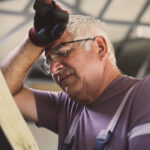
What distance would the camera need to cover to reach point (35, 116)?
5.28 ft

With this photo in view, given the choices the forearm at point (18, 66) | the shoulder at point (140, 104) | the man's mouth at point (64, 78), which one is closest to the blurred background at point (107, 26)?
the forearm at point (18, 66)

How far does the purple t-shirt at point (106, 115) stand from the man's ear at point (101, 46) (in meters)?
0.14

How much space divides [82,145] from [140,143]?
314 millimetres

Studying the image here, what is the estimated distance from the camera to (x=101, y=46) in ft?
4.69

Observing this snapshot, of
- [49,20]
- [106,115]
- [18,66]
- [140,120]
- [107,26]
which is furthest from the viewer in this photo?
[107,26]

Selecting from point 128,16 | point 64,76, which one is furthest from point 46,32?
point 128,16

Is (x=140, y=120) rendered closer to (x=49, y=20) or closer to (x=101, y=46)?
(x=101, y=46)

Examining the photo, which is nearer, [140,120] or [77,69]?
[140,120]

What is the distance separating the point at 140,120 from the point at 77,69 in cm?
40

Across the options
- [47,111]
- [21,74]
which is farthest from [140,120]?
[21,74]

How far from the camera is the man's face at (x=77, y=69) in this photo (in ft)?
4.48

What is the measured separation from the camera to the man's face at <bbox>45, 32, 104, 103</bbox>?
1364 millimetres

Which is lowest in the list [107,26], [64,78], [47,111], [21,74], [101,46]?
[107,26]

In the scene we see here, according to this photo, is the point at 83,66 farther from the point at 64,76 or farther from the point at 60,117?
the point at 60,117
